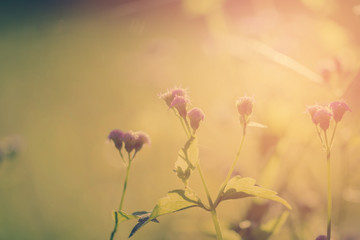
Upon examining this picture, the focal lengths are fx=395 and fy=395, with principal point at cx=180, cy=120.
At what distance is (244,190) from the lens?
1.09m

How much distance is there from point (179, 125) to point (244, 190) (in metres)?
3.34

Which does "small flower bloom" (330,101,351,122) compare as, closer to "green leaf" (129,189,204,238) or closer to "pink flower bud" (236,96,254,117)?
"pink flower bud" (236,96,254,117)

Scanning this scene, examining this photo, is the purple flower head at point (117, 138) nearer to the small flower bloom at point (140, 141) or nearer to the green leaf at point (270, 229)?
the small flower bloom at point (140, 141)

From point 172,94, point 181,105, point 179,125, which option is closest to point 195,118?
Result: point 181,105

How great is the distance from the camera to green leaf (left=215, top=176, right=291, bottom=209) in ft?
3.49

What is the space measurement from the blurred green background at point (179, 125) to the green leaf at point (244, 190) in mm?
490

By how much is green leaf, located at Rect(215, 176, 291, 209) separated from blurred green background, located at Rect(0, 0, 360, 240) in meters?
0.49

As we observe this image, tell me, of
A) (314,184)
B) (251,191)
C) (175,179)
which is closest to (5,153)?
(175,179)

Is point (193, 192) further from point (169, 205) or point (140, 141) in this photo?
point (140, 141)

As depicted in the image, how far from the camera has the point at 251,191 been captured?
1.08 m

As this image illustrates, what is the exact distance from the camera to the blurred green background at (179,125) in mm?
1814

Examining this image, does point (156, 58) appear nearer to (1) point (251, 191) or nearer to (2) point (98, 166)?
(2) point (98, 166)

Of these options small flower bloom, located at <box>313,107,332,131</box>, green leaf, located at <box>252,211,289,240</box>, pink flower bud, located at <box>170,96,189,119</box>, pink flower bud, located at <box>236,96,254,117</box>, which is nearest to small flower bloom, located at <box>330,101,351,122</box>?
small flower bloom, located at <box>313,107,332,131</box>

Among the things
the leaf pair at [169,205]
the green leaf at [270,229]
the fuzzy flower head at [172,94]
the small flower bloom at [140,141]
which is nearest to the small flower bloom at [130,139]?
the small flower bloom at [140,141]
